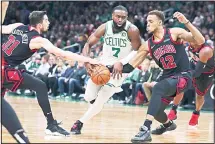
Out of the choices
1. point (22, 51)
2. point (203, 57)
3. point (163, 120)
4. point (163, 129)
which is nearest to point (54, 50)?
point (22, 51)

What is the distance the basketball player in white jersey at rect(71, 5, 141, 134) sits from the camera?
7.92m

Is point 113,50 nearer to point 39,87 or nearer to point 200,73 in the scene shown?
point 39,87

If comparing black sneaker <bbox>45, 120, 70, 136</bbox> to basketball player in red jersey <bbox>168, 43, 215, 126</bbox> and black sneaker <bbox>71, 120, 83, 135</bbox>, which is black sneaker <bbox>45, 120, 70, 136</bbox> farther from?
basketball player in red jersey <bbox>168, 43, 215, 126</bbox>

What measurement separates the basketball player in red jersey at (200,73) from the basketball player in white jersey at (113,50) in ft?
4.78

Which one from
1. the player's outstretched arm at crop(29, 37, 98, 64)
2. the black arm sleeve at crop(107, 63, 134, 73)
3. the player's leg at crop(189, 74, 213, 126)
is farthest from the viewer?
the player's leg at crop(189, 74, 213, 126)

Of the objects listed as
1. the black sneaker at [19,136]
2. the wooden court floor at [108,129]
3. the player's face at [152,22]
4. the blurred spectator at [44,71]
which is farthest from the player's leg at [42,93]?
the blurred spectator at [44,71]

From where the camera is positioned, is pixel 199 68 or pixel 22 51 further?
pixel 199 68

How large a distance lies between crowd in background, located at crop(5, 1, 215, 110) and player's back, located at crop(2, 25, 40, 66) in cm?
683

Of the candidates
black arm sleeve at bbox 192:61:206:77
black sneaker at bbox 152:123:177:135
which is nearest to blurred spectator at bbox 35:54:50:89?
black arm sleeve at bbox 192:61:206:77

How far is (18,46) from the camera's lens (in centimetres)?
702

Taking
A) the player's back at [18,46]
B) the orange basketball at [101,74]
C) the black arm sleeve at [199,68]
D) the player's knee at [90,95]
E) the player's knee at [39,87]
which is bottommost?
the player's knee at [90,95]

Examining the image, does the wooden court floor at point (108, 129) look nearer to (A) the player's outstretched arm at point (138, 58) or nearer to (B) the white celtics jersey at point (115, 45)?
(A) the player's outstretched arm at point (138, 58)

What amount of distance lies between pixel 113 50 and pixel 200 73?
6.11 ft

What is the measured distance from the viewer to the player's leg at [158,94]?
270 inches
